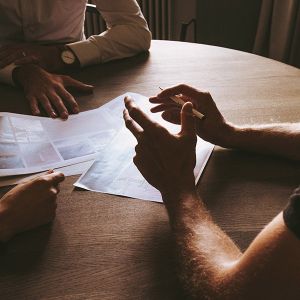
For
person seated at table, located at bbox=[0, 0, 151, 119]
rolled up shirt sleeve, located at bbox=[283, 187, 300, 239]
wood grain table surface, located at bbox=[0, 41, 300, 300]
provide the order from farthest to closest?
person seated at table, located at bbox=[0, 0, 151, 119], wood grain table surface, located at bbox=[0, 41, 300, 300], rolled up shirt sleeve, located at bbox=[283, 187, 300, 239]

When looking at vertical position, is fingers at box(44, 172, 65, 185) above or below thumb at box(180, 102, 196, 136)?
below

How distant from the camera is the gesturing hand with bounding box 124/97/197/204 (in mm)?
758

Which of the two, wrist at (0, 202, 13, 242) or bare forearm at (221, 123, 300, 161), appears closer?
wrist at (0, 202, 13, 242)

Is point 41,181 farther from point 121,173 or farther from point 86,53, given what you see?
point 86,53

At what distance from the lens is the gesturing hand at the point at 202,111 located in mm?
943

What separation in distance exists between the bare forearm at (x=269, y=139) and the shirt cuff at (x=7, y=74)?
2.39 ft

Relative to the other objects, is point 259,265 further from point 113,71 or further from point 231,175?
point 113,71

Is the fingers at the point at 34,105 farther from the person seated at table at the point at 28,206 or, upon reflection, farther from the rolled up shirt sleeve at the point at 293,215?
the rolled up shirt sleeve at the point at 293,215

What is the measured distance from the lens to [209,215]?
28.3 inches

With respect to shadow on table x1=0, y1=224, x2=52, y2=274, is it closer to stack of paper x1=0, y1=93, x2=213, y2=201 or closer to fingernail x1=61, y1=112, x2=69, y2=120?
stack of paper x1=0, y1=93, x2=213, y2=201

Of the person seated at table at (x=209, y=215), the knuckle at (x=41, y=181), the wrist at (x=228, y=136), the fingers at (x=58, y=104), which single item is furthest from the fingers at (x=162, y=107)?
the knuckle at (x=41, y=181)

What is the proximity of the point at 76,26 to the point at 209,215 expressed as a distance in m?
1.23

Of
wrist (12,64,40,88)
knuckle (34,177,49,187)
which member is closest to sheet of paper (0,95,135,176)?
knuckle (34,177,49,187)

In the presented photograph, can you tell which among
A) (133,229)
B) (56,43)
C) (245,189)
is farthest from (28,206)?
(56,43)
